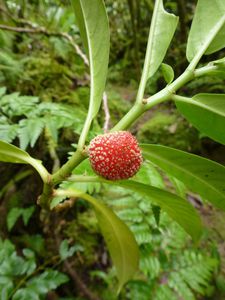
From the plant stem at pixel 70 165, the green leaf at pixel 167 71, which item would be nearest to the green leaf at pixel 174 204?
the plant stem at pixel 70 165

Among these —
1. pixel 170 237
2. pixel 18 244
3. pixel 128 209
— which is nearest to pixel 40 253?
pixel 18 244

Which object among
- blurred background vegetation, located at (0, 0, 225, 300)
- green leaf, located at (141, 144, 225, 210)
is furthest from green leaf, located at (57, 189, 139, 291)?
green leaf, located at (141, 144, 225, 210)

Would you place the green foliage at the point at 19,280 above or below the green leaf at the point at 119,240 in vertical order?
below

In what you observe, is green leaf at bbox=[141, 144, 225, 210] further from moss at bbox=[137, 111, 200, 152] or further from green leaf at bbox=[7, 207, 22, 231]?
moss at bbox=[137, 111, 200, 152]

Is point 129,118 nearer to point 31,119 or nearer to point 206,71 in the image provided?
point 206,71

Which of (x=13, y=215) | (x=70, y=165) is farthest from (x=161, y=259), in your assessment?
(x=70, y=165)

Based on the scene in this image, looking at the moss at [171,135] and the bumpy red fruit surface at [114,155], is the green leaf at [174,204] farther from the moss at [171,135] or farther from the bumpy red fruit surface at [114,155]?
the moss at [171,135]

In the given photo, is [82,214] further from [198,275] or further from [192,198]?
[192,198]
